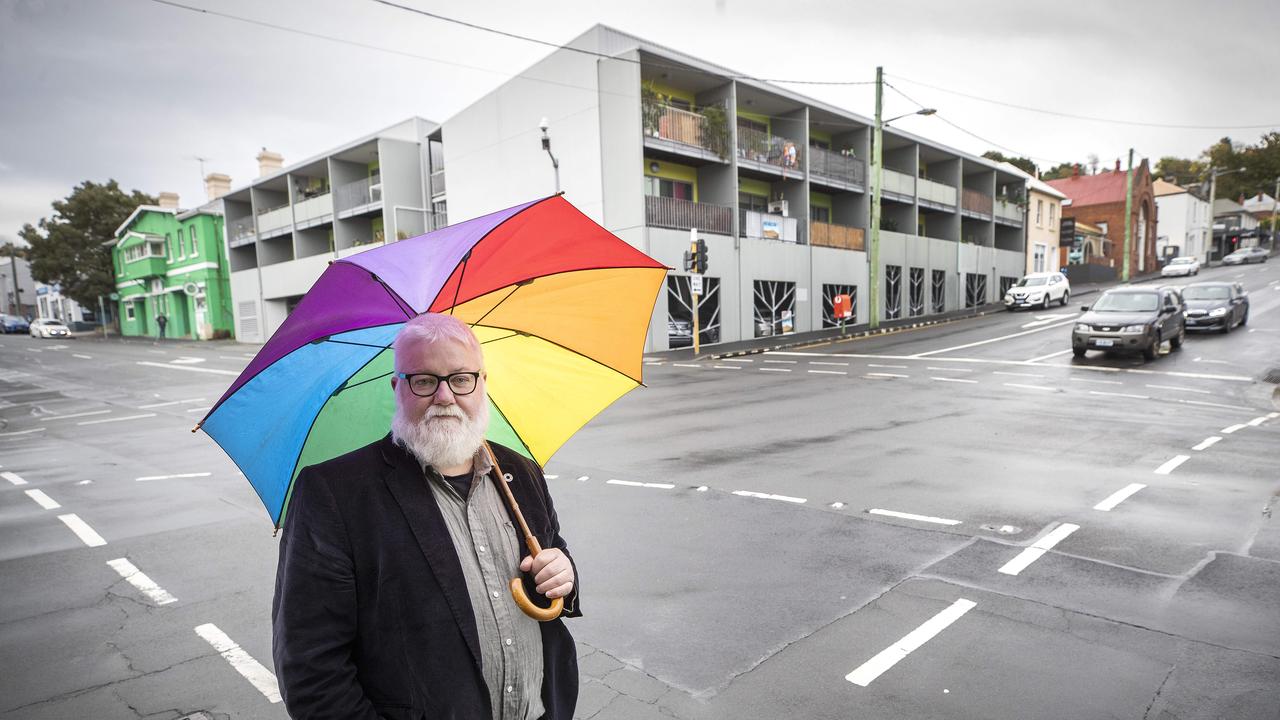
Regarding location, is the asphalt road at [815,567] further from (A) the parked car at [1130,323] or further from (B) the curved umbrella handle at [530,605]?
(A) the parked car at [1130,323]

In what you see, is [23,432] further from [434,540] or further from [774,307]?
[774,307]

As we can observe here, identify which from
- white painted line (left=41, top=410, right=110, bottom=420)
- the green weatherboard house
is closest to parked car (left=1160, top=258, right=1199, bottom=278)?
white painted line (left=41, top=410, right=110, bottom=420)

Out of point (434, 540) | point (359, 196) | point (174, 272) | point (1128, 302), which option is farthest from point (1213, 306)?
point (174, 272)

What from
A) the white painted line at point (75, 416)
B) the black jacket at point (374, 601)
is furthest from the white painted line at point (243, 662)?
the white painted line at point (75, 416)

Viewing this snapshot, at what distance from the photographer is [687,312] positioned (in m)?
25.1

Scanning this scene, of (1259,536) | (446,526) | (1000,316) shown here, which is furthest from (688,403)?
(1000,316)

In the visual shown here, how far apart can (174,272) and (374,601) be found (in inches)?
2196

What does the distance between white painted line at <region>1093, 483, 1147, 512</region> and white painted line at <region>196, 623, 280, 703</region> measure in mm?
6418

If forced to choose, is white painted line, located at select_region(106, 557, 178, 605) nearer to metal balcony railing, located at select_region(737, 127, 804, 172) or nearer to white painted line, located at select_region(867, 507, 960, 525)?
white painted line, located at select_region(867, 507, 960, 525)

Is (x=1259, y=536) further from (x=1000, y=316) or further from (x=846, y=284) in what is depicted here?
(x=1000, y=316)

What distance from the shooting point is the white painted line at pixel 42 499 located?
23.7 feet

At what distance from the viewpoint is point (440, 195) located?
33719 mm

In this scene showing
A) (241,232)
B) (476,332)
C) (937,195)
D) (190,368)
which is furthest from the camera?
(241,232)

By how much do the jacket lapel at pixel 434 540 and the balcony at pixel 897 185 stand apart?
35101 mm
